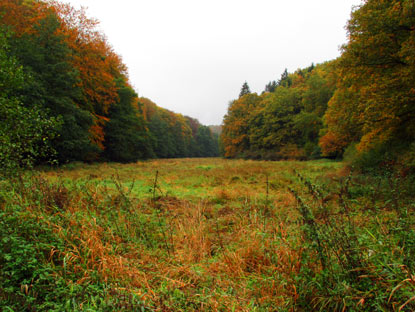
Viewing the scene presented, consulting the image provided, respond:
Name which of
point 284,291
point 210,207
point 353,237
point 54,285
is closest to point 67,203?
point 54,285

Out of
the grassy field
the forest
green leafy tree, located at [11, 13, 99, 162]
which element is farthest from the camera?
green leafy tree, located at [11, 13, 99, 162]

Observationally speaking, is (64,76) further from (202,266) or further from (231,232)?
(202,266)

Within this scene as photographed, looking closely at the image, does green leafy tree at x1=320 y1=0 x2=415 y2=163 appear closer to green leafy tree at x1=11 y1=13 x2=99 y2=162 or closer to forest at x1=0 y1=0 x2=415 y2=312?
forest at x1=0 y1=0 x2=415 y2=312

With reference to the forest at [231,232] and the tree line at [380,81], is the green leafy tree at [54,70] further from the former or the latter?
the tree line at [380,81]

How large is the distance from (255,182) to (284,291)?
8916mm

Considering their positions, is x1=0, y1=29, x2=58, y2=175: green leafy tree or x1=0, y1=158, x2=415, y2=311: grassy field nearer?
x1=0, y1=158, x2=415, y2=311: grassy field

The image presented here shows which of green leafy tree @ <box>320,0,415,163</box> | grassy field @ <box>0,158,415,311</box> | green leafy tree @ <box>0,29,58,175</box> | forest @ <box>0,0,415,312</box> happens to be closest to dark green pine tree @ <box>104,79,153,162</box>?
forest @ <box>0,0,415,312</box>

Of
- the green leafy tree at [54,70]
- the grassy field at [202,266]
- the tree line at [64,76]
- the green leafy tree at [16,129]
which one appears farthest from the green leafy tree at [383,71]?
the green leafy tree at [54,70]

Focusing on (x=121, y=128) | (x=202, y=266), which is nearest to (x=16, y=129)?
(x=202, y=266)

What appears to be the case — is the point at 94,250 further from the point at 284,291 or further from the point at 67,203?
the point at 284,291

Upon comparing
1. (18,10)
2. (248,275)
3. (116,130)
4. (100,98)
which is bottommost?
(248,275)

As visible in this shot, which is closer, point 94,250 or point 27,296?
point 27,296

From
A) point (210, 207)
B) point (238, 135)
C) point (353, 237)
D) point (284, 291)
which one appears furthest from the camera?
point (238, 135)

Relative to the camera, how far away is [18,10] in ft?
Result: 48.6
